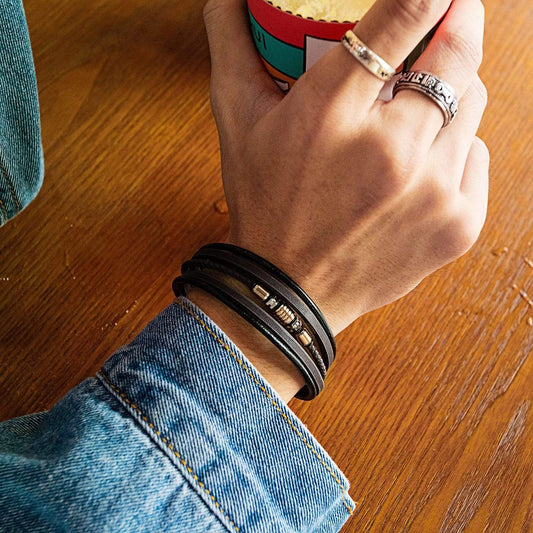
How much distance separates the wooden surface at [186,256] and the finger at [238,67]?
11 centimetres

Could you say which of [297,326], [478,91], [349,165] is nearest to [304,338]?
[297,326]

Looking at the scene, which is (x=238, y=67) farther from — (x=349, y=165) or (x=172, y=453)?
(x=172, y=453)

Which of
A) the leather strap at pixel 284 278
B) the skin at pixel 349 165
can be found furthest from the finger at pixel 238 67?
the leather strap at pixel 284 278

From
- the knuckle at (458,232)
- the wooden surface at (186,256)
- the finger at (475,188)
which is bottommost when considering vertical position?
the wooden surface at (186,256)

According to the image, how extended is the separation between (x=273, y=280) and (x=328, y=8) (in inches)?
6.6

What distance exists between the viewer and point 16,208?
449mm

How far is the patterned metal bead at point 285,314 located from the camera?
0.35m

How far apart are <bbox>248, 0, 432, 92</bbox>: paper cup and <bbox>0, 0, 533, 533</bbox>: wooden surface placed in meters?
0.14

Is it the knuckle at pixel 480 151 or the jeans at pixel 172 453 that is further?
the knuckle at pixel 480 151

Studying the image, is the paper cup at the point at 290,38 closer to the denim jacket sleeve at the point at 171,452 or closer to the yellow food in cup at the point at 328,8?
the yellow food in cup at the point at 328,8

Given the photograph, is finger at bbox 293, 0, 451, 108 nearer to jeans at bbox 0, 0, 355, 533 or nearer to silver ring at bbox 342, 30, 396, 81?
silver ring at bbox 342, 30, 396, 81

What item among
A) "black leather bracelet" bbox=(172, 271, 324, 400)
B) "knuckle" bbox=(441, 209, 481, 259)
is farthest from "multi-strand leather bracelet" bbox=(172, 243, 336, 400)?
"knuckle" bbox=(441, 209, 481, 259)

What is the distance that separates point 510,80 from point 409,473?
372 millimetres

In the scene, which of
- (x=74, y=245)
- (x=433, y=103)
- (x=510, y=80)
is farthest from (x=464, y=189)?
(x=74, y=245)
